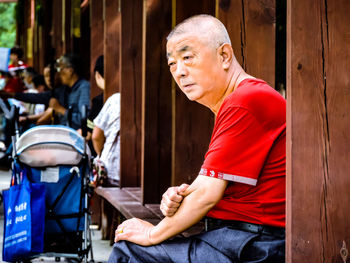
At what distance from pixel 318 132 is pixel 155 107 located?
2.84 metres

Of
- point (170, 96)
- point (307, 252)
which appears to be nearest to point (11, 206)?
point (170, 96)

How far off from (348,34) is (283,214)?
70 cm

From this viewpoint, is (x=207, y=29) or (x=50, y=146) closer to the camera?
(x=207, y=29)

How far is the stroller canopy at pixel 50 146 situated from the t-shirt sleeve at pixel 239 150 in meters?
2.89

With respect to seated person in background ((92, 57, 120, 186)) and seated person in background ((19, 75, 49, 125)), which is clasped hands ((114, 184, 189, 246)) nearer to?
seated person in background ((92, 57, 120, 186))

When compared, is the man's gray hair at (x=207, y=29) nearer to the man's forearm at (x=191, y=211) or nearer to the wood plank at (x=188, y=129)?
the man's forearm at (x=191, y=211)

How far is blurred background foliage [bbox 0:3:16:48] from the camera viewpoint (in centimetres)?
3262

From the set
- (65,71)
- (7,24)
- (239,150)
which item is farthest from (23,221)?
(7,24)

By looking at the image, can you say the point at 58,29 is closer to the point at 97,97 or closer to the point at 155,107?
the point at 97,97

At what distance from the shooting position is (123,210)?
478 centimetres

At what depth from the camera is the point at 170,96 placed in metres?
4.90

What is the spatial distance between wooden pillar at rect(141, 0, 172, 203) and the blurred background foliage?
90.4 ft

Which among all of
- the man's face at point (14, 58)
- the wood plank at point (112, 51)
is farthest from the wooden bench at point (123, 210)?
the man's face at point (14, 58)

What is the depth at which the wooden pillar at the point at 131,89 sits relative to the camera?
6079 mm
